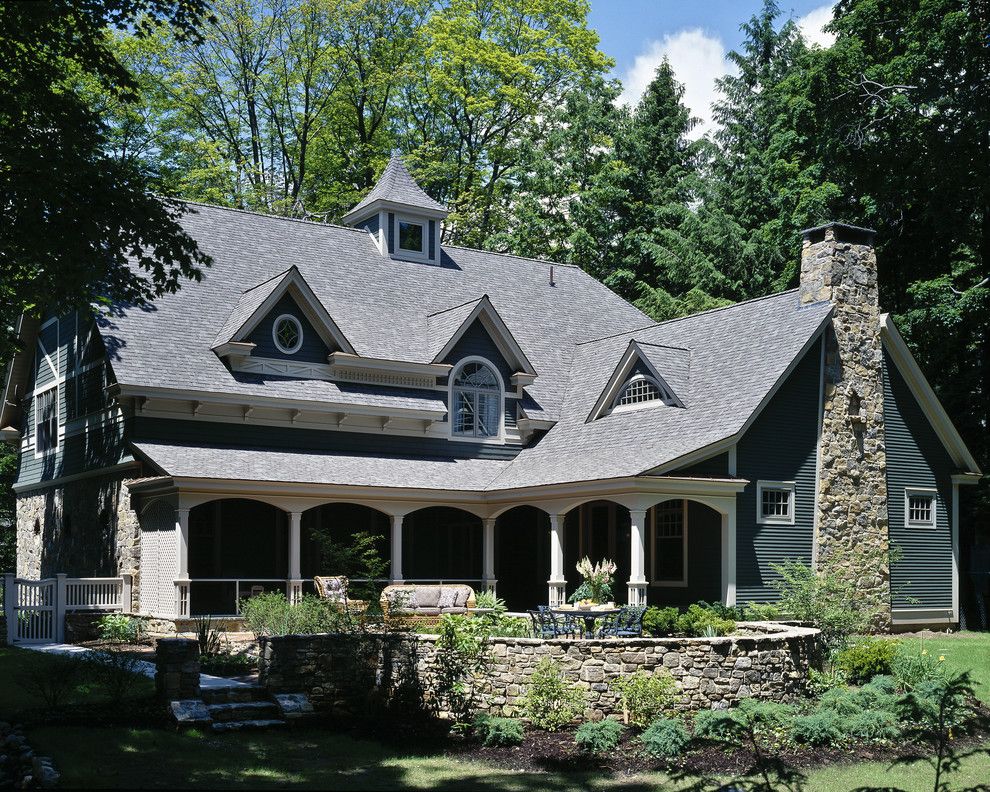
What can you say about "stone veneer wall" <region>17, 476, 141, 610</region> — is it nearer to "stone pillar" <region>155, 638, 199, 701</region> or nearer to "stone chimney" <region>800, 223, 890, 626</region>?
"stone pillar" <region>155, 638, 199, 701</region>

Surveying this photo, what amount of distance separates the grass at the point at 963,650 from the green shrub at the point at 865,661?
2.97ft

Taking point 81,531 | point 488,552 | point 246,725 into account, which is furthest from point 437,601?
point 81,531

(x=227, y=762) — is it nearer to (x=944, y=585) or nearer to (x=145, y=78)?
(x=944, y=585)

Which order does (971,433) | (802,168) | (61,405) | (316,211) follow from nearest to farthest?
(61,405)
(971,433)
(802,168)
(316,211)

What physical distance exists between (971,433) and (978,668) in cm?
1234

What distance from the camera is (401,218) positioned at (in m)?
30.1

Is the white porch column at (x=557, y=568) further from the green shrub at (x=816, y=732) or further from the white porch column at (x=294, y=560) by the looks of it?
the green shrub at (x=816, y=732)

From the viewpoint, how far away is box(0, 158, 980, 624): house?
2212 cm

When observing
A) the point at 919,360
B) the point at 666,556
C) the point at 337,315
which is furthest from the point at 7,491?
the point at 919,360

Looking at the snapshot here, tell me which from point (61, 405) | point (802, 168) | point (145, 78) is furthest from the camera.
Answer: point (145, 78)

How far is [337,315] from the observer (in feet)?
85.4

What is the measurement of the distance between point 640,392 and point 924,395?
6.18 meters

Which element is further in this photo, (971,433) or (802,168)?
(802,168)

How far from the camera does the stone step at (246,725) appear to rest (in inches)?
516
